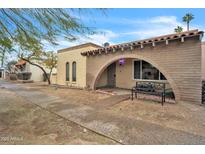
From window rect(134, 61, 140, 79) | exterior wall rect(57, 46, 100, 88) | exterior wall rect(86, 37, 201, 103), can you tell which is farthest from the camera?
exterior wall rect(57, 46, 100, 88)

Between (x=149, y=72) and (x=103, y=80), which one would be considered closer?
(x=149, y=72)

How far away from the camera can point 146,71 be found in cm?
984

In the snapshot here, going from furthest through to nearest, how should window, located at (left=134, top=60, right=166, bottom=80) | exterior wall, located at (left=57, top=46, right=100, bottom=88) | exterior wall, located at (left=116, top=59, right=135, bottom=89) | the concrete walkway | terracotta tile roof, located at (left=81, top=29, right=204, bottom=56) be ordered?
exterior wall, located at (left=57, top=46, right=100, bottom=88)
exterior wall, located at (left=116, top=59, right=135, bottom=89)
window, located at (left=134, top=60, right=166, bottom=80)
terracotta tile roof, located at (left=81, top=29, right=204, bottom=56)
the concrete walkway

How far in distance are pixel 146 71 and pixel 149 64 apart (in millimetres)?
503

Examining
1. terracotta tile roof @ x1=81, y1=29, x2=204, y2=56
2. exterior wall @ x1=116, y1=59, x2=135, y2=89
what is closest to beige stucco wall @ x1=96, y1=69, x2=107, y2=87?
exterior wall @ x1=116, y1=59, x2=135, y2=89

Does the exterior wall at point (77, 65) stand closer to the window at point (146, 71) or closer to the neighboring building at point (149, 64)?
the neighboring building at point (149, 64)

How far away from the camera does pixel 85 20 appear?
3.72 m

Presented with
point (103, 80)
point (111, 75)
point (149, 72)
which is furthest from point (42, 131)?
point (111, 75)

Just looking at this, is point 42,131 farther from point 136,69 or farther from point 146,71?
point 136,69

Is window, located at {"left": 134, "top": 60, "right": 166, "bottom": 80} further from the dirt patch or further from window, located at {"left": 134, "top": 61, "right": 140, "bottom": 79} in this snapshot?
the dirt patch

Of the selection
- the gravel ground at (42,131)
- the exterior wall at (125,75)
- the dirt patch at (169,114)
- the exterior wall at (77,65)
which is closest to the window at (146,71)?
the exterior wall at (125,75)

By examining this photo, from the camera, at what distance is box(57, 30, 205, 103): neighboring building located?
6.46 meters
